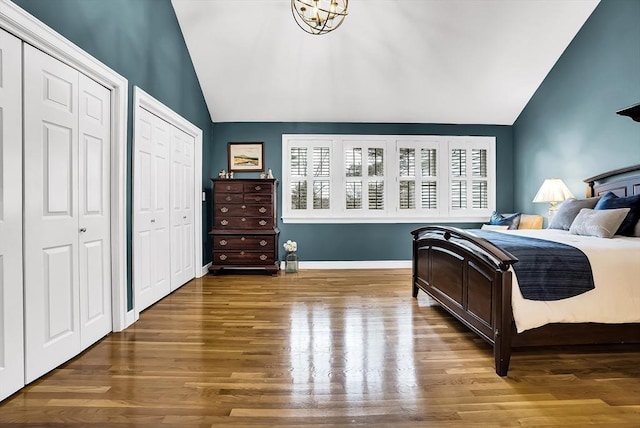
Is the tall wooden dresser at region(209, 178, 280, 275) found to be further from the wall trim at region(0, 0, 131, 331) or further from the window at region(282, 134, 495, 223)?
the wall trim at region(0, 0, 131, 331)

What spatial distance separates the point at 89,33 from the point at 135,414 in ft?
8.37

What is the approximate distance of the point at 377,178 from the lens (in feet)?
18.6

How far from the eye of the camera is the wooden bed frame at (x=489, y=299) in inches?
83.9

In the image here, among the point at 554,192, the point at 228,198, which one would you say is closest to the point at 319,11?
the point at 228,198

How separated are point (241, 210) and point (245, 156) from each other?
39.3 inches

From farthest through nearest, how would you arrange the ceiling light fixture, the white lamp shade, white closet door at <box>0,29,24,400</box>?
the white lamp shade, the ceiling light fixture, white closet door at <box>0,29,24,400</box>

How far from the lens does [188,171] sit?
4621 mm

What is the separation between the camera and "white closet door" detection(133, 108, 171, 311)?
3.23 metres

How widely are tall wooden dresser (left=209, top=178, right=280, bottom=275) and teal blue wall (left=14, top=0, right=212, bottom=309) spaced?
1.14 m

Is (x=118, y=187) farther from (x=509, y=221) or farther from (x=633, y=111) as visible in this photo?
(x=509, y=221)

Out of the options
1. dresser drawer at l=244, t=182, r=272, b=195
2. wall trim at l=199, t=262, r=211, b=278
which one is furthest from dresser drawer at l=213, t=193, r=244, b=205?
wall trim at l=199, t=262, r=211, b=278

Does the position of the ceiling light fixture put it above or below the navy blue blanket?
above

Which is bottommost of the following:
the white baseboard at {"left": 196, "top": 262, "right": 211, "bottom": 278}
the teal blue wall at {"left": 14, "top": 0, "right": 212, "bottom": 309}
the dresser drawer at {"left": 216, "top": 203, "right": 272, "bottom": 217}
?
the white baseboard at {"left": 196, "top": 262, "right": 211, "bottom": 278}

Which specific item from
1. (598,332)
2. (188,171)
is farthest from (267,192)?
(598,332)
